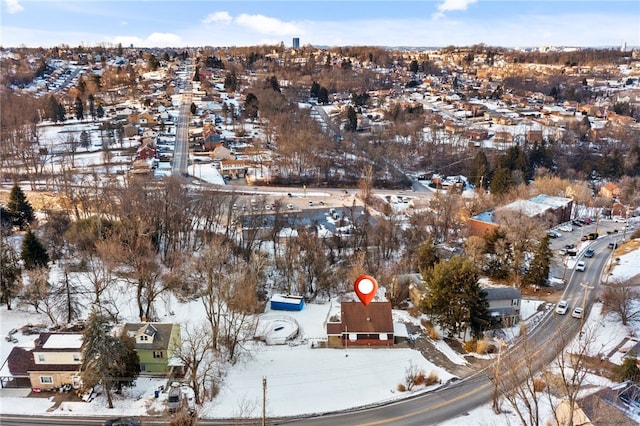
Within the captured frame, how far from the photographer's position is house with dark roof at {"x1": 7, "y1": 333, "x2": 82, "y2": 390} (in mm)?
16406

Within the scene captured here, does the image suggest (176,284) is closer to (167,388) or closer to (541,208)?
(167,388)

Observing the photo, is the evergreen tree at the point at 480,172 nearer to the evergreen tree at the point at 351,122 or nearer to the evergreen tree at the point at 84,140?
the evergreen tree at the point at 351,122

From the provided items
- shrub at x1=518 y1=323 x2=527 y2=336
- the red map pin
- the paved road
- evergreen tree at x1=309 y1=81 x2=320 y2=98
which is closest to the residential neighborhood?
shrub at x1=518 y1=323 x2=527 y2=336

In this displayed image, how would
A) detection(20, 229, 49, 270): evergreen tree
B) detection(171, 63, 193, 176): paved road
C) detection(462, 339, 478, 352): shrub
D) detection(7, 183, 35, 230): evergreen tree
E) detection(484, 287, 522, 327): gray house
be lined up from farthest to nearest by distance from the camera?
detection(171, 63, 193, 176): paved road → detection(7, 183, 35, 230): evergreen tree → detection(20, 229, 49, 270): evergreen tree → detection(484, 287, 522, 327): gray house → detection(462, 339, 478, 352): shrub

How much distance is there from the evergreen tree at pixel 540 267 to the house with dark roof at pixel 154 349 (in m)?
18.0

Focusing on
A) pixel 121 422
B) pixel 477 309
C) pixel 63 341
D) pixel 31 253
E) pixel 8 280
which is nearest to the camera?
pixel 121 422

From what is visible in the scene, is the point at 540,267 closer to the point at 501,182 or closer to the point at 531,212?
the point at 531,212

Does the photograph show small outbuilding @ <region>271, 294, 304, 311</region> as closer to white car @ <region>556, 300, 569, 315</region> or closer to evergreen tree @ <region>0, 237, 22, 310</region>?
evergreen tree @ <region>0, 237, 22, 310</region>

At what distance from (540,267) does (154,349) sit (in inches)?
761

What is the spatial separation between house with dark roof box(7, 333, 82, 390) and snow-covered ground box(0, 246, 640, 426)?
630 mm

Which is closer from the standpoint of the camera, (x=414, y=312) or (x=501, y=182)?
(x=414, y=312)

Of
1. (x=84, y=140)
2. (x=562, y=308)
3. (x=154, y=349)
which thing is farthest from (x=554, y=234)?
(x=84, y=140)

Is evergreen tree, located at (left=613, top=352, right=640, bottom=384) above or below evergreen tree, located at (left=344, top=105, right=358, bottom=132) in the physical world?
below

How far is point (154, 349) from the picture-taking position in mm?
17484
